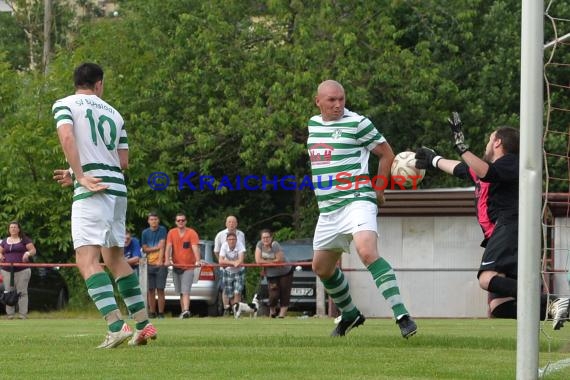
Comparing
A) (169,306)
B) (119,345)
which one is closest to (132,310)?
(119,345)

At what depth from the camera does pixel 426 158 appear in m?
9.61

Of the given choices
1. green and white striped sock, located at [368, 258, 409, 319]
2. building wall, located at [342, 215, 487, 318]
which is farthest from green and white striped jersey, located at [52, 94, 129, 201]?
building wall, located at [342, 215, 487, 318]

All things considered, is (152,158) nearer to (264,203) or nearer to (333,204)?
(264,203)

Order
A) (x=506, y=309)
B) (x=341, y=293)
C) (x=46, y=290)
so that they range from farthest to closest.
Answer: (x=46, y=290), (x=341, y=293), (x=506, y=309)

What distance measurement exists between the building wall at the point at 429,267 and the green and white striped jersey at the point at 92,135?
1627 cm

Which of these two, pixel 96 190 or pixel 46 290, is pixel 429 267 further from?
pixel 96 190

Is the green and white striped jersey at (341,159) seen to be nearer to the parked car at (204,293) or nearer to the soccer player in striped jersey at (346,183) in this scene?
the soccer player in striped jersey at (346,183)

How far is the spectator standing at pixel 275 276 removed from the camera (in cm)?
2467

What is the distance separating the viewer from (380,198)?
432 inches

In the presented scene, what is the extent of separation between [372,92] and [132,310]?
27165mm

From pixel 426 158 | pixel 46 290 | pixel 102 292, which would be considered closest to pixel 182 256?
pixel 46 290

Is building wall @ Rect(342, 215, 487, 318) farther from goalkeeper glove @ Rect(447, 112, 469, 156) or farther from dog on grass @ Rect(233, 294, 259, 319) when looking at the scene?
goalkeeper glove @ Rect(447, 112, 469, 156)

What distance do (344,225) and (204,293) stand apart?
15.9 meters

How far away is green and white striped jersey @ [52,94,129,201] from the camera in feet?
32.9
